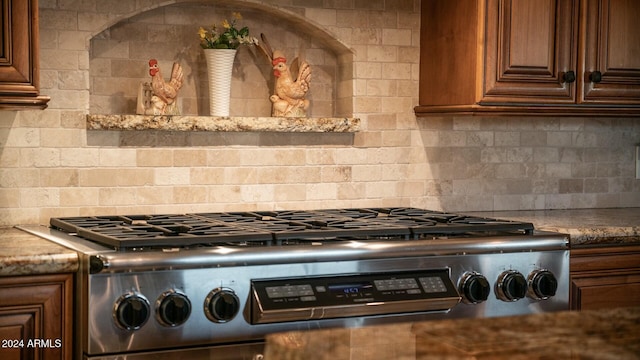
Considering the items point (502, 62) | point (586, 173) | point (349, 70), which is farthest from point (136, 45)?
point (586, 173)

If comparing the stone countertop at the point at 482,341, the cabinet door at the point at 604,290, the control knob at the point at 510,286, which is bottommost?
the cabinet door at the point at 604,290

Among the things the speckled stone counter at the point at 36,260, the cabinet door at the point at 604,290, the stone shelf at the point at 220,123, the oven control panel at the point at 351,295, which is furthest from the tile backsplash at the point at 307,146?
the oven control panel at the point at 351,295

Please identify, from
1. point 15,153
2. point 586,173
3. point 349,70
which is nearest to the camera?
point 15,153

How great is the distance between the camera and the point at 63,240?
8.88 ft

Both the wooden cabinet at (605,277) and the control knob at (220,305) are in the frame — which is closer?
the control knob at (220,305)

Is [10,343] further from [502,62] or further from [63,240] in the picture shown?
[502,62]

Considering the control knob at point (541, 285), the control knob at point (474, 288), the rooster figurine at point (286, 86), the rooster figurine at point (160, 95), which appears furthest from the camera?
the rooster figurine at point (286, 86)

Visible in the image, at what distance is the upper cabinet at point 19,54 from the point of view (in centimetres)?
272

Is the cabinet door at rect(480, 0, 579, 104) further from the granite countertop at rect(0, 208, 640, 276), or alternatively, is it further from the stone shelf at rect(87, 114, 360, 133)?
the stone shelf at rect(87, 114, 360, 133)

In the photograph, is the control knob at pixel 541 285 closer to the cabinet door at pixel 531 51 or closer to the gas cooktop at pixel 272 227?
the gas cooktop at pixel 272 227

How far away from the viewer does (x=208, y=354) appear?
2.49 meters

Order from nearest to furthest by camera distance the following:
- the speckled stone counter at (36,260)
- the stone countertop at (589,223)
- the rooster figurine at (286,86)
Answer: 1. the speckled stone counter at (36,260)
2. the stone countertop at (589,223)
3. the rooster figurine at (286,86)

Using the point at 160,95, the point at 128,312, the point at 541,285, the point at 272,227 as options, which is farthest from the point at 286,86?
the point at 128,312

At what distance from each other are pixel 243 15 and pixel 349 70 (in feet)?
1.57
